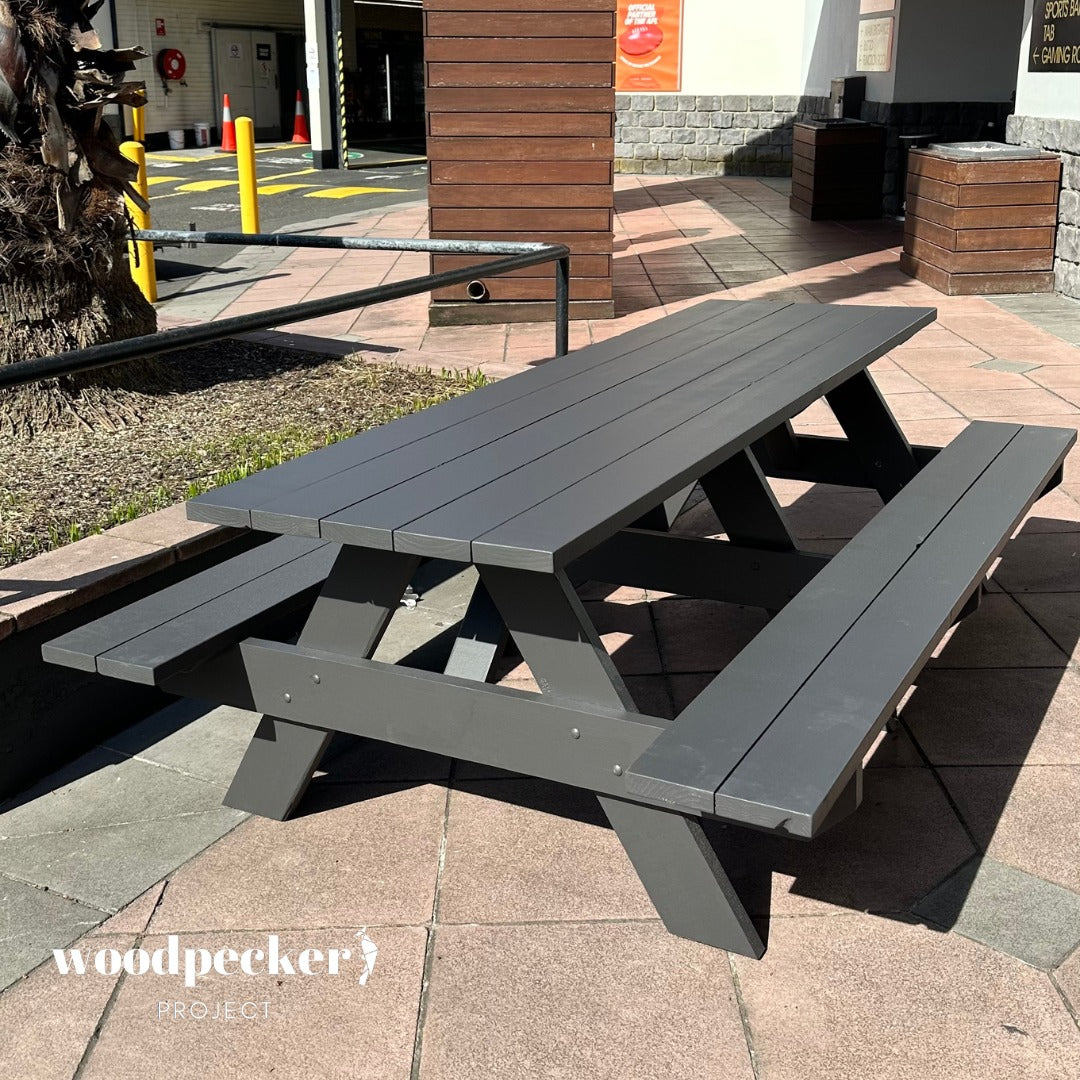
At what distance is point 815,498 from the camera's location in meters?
4.96

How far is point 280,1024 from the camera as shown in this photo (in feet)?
7.36

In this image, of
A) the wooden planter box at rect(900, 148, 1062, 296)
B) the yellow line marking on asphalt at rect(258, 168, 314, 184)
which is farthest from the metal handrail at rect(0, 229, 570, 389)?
the yellow line marking on asphalt at rect(258, 168, 314, 184)

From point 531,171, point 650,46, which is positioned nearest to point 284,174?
point 650,46

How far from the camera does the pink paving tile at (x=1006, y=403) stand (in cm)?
590

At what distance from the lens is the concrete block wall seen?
19.2 m

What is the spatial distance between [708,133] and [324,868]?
18273 mm

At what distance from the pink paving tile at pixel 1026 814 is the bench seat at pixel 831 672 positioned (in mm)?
476

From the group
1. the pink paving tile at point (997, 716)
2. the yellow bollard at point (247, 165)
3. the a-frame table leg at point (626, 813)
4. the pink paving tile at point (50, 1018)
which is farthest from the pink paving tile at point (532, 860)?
the yellow bollard at point (247, 165)

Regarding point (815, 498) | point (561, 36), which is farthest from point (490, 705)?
point (561, 36)

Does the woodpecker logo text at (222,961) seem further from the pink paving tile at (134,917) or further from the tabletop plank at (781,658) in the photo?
the tabletop plank at (781,658)

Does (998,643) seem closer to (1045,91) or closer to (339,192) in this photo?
(1045,91)

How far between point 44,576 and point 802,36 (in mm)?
17857

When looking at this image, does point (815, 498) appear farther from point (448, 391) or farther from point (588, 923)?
point (588, 923)

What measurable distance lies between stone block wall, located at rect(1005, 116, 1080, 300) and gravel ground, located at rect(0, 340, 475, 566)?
4862 mm
